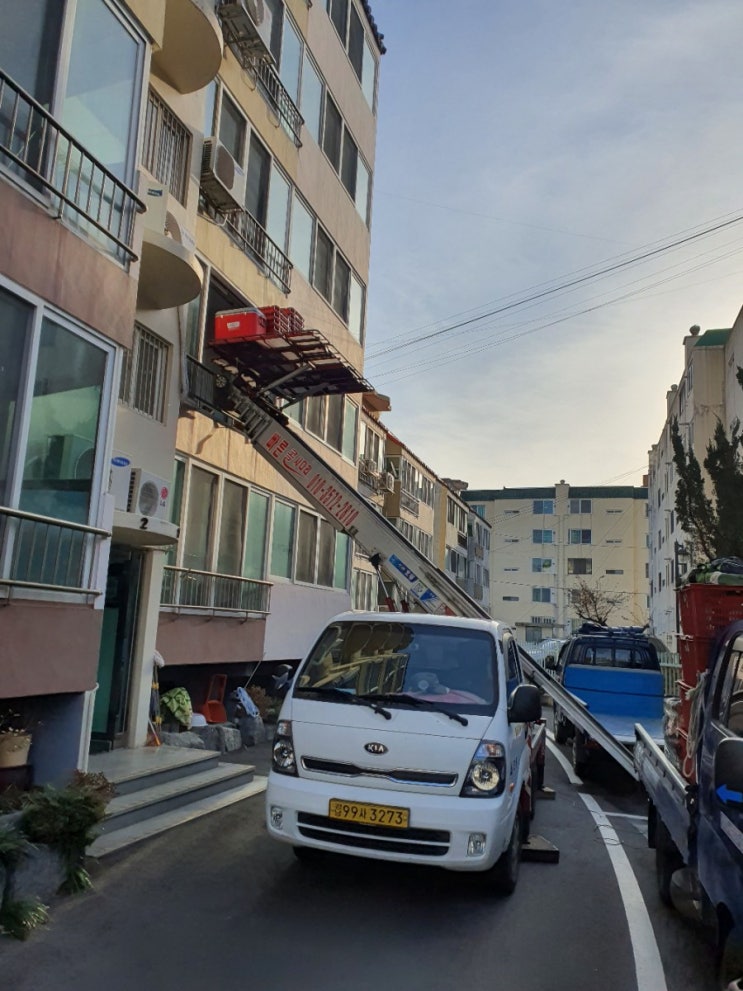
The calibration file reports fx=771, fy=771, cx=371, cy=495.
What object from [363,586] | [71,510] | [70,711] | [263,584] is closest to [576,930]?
[70,711]

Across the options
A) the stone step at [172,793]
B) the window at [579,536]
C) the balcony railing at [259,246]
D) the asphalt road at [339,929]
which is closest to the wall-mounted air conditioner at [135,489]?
the stone step at [172,793]

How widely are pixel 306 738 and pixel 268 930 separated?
127cm

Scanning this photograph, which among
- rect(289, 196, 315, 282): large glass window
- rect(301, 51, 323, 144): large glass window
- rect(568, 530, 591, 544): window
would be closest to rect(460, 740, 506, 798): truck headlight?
rect(289, 196, 315, 282): large glass window

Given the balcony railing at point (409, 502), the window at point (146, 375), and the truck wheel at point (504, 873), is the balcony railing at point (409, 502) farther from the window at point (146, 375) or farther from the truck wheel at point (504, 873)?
the truck wheel at point (504, 873)

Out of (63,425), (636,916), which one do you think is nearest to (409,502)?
(63,425)

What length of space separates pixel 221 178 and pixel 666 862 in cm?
1050

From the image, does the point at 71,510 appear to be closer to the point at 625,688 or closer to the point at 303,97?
the point at 625,688

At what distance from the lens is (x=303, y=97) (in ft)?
51.9

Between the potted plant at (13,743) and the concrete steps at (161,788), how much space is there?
2.90ft

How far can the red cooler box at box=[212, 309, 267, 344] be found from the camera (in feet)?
39.2

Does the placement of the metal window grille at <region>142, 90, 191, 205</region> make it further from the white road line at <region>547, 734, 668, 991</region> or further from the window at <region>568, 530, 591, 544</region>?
the window at <region>568, 530, 591, 544</region>

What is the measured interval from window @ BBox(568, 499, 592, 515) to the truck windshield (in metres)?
63.8

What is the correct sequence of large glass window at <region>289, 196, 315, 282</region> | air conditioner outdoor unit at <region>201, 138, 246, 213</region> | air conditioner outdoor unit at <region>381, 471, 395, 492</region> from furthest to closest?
air conditioner outdoor unit at <region>381, 471, 395, 492</region>
large glass window at <region>289, 196, 315, 282</region>
air conditioner outdoor unit at <region>201, 138, 246, 213</region>

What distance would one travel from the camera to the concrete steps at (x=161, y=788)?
6.74 meters
